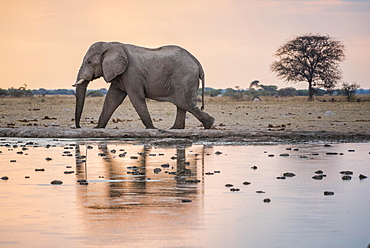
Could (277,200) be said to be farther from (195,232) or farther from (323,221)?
(195,232)

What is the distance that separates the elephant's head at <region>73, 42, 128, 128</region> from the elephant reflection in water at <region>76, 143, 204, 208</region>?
4.18 m

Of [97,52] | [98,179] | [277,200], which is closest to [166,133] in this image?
[97,52]

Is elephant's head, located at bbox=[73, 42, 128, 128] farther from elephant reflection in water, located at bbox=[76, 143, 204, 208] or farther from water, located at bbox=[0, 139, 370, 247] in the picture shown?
water, located at bbox=[0, 139, 370, 247]

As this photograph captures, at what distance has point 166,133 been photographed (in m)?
16.4

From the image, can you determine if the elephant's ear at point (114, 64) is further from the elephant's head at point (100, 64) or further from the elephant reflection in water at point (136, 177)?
the elephant reflection in water at point (136, 177)

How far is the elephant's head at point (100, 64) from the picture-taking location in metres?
17.6

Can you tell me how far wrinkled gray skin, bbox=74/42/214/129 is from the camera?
699 inches

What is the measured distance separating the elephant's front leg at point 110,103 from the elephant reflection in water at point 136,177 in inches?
172

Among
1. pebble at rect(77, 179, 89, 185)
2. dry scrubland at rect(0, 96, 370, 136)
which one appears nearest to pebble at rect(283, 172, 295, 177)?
pebble at rect(77, 179, 89, 185)

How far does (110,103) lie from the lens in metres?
18.2

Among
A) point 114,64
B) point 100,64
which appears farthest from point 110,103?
point 114,64

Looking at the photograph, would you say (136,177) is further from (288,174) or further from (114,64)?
(114,64)

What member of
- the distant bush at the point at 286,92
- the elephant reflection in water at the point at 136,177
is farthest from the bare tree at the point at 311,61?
the elephant reflection in water at the point at 136,177

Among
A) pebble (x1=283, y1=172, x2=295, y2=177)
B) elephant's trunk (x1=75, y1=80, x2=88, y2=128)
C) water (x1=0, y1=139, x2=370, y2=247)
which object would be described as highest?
elephant's trunk (x1=75, y1=80, x2=88, y2=128)
